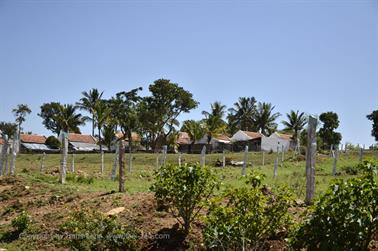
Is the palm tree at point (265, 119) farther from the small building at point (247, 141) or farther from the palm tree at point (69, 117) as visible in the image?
the palm tree at point (69, 117)

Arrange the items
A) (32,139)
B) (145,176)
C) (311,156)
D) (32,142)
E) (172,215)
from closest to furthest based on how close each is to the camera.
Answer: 1. (172,215)
2. (311,156)
3. (145,176)
4. (32,142)
5. (32,139)

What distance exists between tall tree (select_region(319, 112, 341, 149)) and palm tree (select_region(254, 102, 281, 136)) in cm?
919

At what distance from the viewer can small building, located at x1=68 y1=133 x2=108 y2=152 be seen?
6359cm

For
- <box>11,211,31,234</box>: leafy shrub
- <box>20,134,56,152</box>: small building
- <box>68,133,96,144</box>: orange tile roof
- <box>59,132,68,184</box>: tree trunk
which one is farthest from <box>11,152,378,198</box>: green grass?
<box>68,133,96,144</box>: orange tile roof

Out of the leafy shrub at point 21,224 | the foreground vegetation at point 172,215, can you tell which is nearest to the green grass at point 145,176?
the foreground vegetation at point 172,215

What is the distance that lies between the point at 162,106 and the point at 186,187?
1821 inches

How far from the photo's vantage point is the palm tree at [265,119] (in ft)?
200

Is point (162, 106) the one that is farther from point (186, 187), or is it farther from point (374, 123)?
point (186, 187)

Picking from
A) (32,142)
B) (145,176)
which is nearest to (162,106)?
(32,142)

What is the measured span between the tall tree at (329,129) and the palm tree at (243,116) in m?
13.2

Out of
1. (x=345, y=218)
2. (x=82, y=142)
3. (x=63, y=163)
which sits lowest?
(x=345, y=218)

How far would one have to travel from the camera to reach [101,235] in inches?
277

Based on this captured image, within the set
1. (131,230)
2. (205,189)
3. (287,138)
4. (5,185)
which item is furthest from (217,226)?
(287,138)

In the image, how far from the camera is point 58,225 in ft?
27.8
